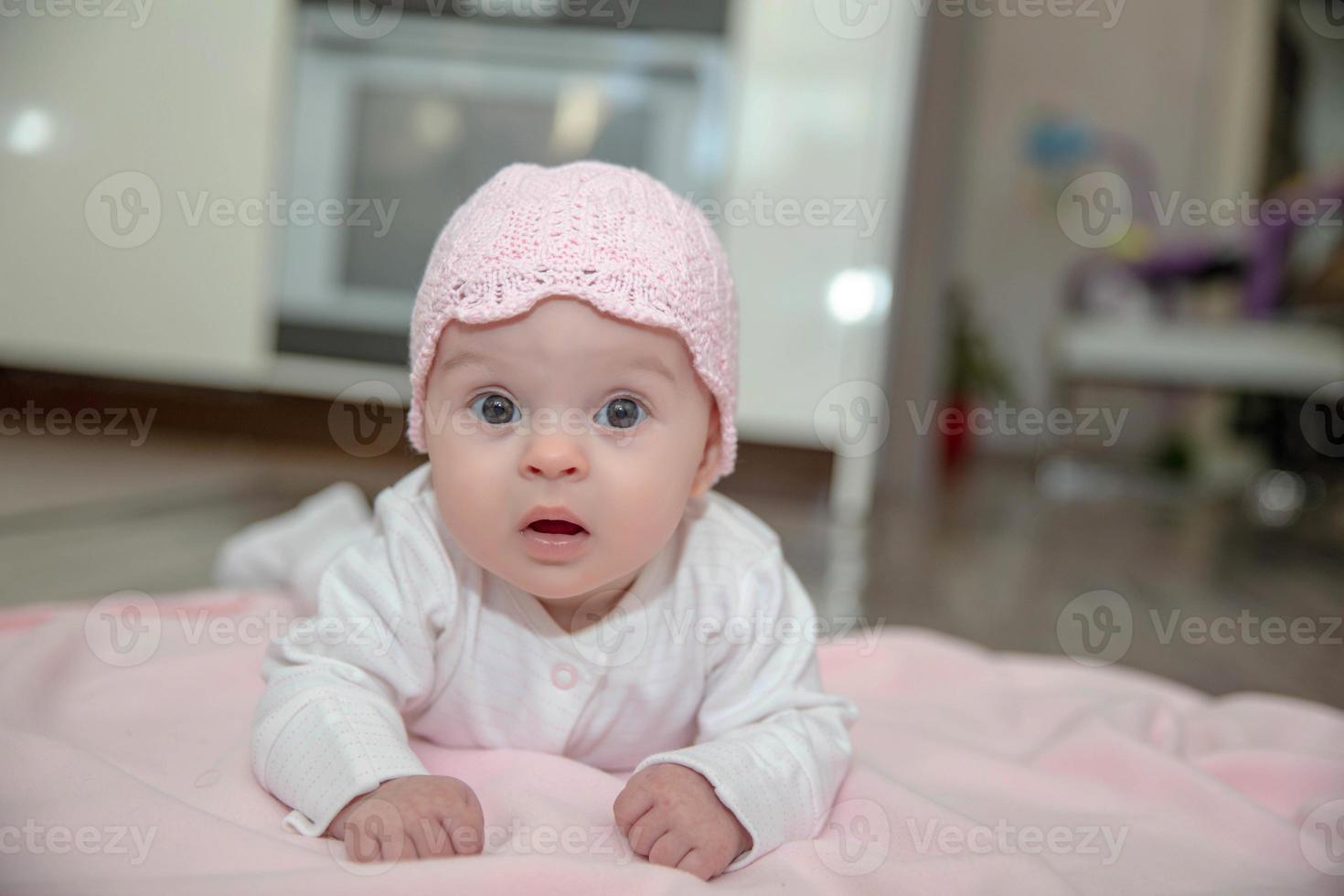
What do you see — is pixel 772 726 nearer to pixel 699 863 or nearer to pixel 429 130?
pixel 699 863

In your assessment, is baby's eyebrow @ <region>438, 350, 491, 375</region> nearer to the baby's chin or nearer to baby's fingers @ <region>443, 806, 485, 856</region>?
the baby's chin

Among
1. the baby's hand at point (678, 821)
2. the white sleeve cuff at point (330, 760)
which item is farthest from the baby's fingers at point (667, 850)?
the white sleeve cuff at point (330, 760)

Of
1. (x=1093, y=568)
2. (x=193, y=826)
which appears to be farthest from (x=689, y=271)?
(x=1093, y=568)

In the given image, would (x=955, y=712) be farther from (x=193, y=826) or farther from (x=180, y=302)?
(x=180, y=302)

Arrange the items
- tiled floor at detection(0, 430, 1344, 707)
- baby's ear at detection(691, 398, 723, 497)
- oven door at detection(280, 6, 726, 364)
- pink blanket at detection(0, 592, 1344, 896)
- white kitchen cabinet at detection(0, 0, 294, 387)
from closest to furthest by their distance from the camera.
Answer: pink blanket at detection(0, 592, 1344, 896)
baby's ear at detection(691, 398, 723, 497)
tiled floor at detection(0, 430, 1344, 707)
white kitchen cabinet at detection(0, 0, 294, 387)
oven door at detection(280, 6, 726, 364)

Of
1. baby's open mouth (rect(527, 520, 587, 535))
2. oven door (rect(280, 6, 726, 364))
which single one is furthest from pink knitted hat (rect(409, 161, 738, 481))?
oven door (rect(280, 6, 726, 364))

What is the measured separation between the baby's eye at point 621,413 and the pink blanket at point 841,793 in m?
0.21

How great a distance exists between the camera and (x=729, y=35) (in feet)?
7.28

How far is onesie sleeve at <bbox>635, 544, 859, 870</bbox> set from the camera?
0.62 metres

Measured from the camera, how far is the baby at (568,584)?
1.98ft

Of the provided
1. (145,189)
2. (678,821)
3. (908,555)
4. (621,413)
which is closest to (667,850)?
(678,821)

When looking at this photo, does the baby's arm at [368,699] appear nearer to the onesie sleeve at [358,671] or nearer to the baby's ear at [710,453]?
the onesie sleeve at [358,671]

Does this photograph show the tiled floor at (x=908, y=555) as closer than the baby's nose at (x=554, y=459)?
No

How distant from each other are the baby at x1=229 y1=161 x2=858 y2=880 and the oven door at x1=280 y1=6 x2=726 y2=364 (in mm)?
1595
